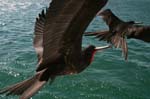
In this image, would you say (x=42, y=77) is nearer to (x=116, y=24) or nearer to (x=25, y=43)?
(x=116, y=24)

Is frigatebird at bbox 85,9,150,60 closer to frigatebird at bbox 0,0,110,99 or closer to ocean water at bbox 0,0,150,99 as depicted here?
frigatebird at bbox 0,0,110,99

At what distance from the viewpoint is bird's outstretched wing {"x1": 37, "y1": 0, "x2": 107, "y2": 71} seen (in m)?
1.89

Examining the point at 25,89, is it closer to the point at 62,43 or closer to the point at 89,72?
the point at 62,43

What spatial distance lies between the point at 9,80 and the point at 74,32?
35.6ft

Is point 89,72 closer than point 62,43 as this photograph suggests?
No

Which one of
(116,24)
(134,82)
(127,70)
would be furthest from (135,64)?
(116,24)

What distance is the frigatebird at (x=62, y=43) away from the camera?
1897mm

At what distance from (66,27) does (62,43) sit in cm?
21

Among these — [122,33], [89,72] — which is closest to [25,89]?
[122,33]

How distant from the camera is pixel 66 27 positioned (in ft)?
6.90

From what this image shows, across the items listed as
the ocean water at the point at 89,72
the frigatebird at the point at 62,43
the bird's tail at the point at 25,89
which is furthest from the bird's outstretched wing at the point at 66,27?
the ocean water at the point at 89,72

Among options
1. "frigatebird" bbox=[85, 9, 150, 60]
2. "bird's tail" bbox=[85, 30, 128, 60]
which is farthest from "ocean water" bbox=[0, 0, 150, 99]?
"bird's tail" bbox=[85, 30, 128, 60]

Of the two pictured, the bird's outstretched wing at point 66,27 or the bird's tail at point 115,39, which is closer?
the bird's outstretched wing at point 66,27

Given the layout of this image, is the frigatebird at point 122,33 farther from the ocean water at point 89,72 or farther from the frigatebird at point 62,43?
the ocean water at point 89,72
